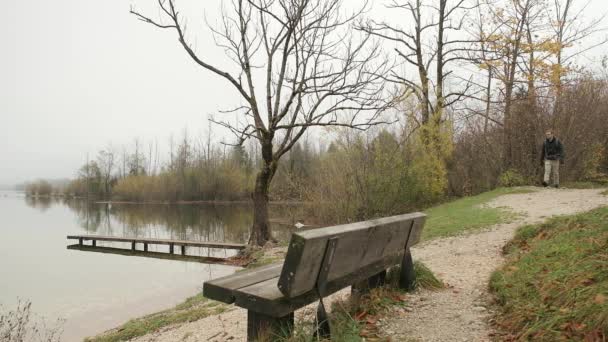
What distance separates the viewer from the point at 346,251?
11.2ft

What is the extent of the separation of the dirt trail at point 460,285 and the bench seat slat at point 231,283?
115 cm

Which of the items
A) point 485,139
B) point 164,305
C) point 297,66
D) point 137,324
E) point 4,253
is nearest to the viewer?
point 137,324

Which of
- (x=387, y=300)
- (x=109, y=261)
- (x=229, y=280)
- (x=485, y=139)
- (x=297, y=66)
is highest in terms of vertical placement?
(x=297, y=66)

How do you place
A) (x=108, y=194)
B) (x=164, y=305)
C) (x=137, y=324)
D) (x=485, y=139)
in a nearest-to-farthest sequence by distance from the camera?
(x=137, y=324), (x=164, y=305), (x=485, y=139), (x=108, y=194)

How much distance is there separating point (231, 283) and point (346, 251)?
37.6 inches

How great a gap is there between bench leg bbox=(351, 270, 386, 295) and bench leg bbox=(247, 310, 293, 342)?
1.17m

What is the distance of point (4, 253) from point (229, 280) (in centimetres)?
1937

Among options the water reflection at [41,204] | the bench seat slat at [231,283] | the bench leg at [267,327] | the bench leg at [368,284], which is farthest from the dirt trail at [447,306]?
the water reflection at [41,204]

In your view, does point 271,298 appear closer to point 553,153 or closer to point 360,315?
point 360,315

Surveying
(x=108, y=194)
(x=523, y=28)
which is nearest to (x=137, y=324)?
(x=523, y=28)

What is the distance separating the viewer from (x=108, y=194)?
2918 inches

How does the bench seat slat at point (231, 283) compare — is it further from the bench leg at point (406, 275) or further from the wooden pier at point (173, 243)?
the wooden pier at point (173, 243)

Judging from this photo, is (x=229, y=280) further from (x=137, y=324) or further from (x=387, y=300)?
(x=137, y=324)

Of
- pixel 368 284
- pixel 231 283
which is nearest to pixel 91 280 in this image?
pixel 368 284
